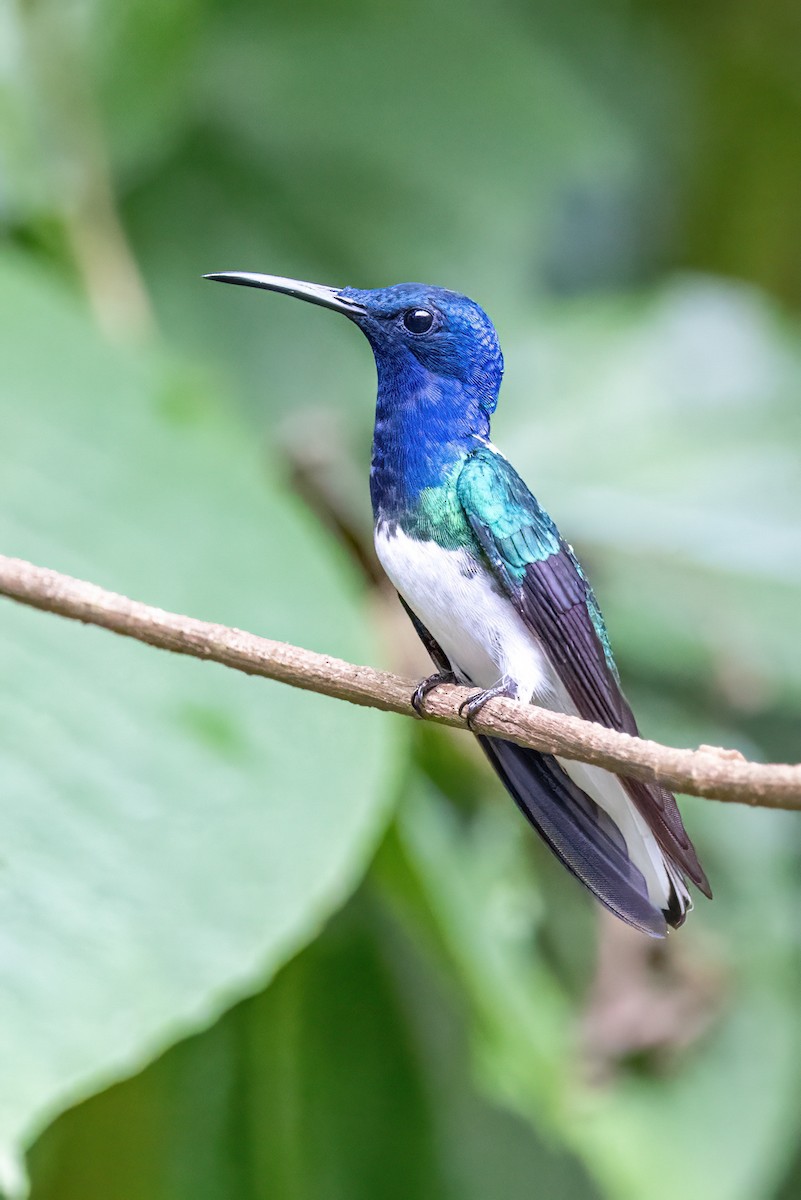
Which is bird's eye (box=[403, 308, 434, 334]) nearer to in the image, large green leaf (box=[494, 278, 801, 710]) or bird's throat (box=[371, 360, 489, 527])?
bird's throat (box=[371, 360, 489, 527])

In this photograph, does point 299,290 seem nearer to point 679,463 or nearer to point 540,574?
point 540,574

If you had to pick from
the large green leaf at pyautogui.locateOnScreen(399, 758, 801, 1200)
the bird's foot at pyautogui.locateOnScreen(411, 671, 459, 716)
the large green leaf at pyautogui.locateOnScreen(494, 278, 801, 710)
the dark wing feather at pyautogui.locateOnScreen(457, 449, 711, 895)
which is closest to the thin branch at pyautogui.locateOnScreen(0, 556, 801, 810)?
the bird's foot at pyautogui.locateOnScreen(411, 671, 459, 716)

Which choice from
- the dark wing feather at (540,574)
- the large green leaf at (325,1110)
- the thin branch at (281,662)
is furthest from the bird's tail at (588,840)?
the large green leaf at (325,1110)

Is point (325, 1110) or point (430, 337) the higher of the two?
point (430, 337)

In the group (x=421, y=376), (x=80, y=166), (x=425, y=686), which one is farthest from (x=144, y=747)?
(x=80, y=166)

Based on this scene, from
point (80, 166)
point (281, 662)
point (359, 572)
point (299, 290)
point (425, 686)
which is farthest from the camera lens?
point (80, 166)

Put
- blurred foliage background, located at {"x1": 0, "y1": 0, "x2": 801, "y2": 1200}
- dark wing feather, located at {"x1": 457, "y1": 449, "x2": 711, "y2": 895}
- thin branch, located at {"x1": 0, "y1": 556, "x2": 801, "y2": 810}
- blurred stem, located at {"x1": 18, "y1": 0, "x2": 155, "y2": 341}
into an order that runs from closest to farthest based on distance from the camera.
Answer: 1. thin branch, located at {"x1": 0, "y1": 556, "x2": 801, "y2": 810}
2. dark wing feather, located at {"x1": 457, "y1": 449, "x2": 711, "y2": 895}
3. blurred foliage background, located at {"x1": 0, "y1": 0, "x2": 801, "y2": 1200}
4. blurred stem, located at {"x1": 18, "y1": 0, "x2": 155, "y2": 341}

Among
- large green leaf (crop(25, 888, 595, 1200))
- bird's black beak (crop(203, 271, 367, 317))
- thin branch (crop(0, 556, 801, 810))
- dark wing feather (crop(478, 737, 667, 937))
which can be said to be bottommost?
large green leaf (crop(25, 888, 595, 1200))
